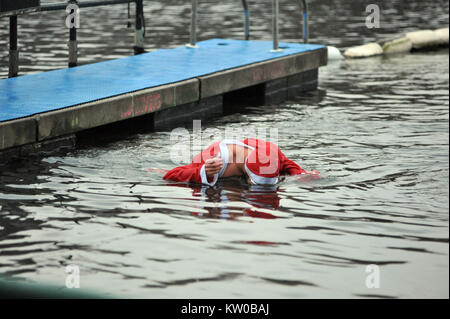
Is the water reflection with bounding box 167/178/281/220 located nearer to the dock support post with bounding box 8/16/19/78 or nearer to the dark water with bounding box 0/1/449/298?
the dark water with bounding box 0/1/449/298

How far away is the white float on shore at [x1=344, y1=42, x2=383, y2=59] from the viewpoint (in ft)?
58.2

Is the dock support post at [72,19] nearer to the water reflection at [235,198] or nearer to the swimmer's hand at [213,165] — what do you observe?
the water reflection at [235,198]

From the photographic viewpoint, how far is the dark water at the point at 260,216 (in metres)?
5.77

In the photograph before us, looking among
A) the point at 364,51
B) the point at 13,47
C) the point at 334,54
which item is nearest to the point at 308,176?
the point at 13,47

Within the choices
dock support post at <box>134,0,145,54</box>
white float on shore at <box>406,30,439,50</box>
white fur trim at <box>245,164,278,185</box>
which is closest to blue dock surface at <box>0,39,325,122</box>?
dock support post at <box>134,0,145,54</box>

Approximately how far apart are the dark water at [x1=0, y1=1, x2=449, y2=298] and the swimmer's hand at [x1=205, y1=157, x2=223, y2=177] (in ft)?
0.57

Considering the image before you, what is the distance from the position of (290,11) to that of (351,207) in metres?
20.2

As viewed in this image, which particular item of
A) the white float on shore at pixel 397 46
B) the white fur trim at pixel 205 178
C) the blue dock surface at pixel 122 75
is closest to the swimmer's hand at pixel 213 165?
the white fur trim at pixel 205 178

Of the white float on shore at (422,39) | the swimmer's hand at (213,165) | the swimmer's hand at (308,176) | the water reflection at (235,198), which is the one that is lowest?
the water reflection at (235,198)

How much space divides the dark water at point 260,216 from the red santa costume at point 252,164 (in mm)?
130

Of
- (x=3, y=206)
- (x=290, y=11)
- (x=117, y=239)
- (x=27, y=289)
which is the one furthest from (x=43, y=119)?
(x=290, y=11)

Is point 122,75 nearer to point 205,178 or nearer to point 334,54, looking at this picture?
point 205,178

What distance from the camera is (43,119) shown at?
9117mm

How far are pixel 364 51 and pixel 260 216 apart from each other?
37.1ft
